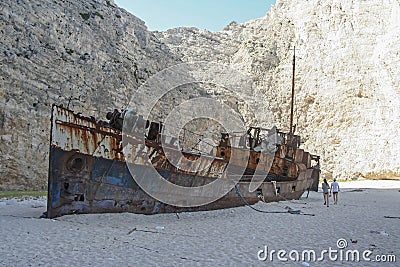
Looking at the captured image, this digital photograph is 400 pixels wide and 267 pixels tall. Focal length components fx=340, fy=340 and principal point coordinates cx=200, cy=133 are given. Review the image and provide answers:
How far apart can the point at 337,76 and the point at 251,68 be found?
9.48 m

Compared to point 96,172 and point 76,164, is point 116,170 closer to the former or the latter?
point 96,172

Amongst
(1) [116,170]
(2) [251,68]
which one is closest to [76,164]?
(1) [116,170]

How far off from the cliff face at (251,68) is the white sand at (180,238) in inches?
348

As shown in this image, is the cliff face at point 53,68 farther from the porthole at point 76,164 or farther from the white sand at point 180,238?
the porthole at point 76,164

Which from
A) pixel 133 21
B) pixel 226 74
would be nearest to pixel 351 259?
pixel 133 21

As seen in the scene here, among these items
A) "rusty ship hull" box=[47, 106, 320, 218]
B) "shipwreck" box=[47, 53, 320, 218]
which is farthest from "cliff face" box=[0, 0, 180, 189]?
"rusty ship hull" box=[47, 106, 320, 218]

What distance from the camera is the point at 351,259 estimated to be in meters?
5.55

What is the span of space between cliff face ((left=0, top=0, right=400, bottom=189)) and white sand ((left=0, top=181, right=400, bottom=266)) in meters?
8.85

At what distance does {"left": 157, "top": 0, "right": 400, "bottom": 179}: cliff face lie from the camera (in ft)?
102

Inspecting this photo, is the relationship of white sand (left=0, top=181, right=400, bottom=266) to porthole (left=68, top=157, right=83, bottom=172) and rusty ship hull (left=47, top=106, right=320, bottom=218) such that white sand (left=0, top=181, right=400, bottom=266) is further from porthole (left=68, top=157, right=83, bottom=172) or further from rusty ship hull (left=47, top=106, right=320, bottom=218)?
porthole (left=68, top=157, right=83, bottom=172)

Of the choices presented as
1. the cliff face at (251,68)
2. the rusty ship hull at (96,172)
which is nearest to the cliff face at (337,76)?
the cliff face at (251,68)

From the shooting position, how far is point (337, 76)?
35.1 m

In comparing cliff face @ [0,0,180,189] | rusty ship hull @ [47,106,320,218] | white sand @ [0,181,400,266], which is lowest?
white sand @ [0,181,400,266]

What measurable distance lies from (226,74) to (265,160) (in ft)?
93.5
